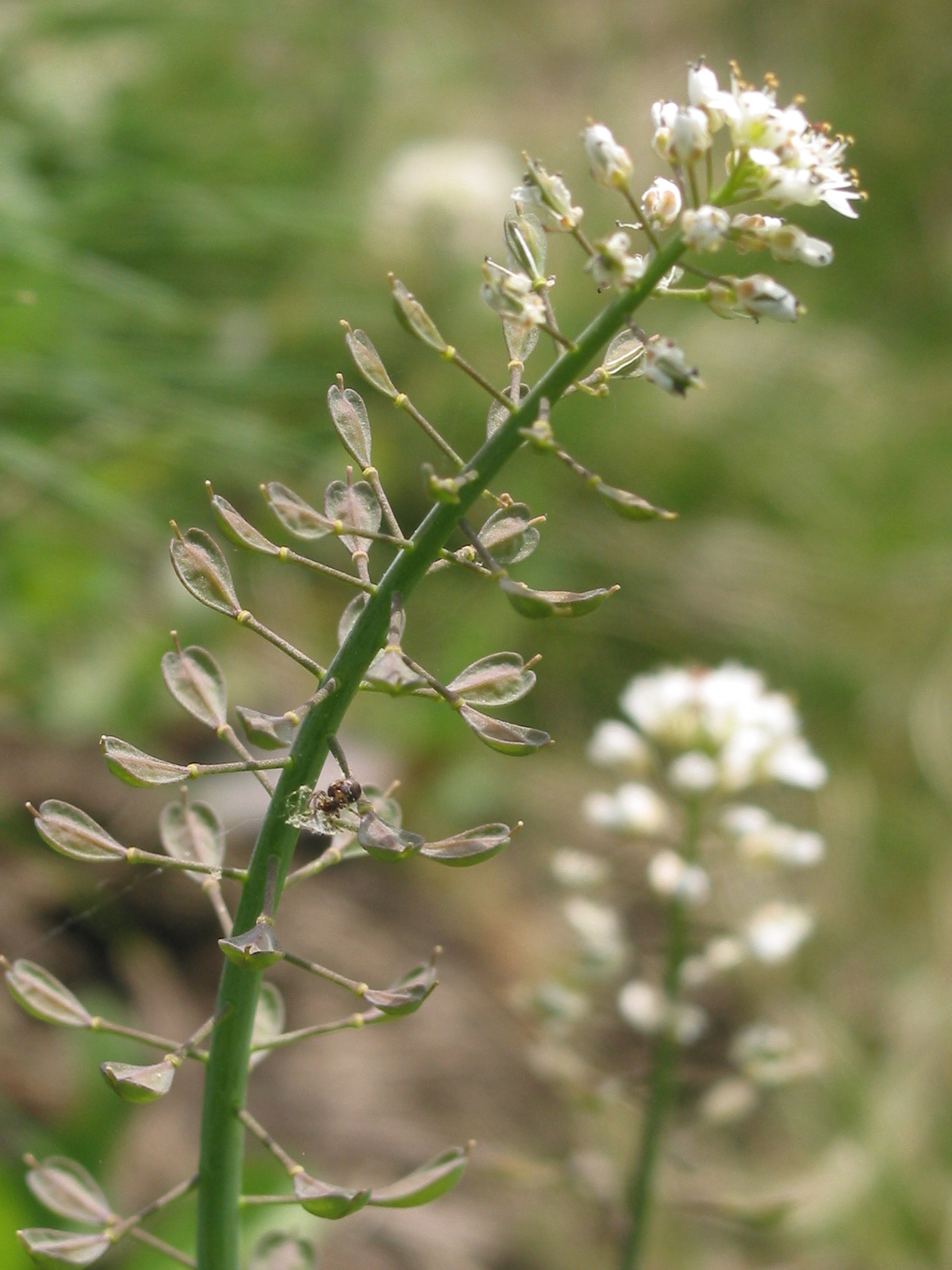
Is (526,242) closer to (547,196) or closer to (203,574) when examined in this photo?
(547,196)

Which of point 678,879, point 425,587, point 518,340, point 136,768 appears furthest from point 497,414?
point 425,587

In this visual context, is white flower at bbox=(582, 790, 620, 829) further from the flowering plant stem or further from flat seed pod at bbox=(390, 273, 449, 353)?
flat seed pod at bbox=(390, 273, 449, 353)

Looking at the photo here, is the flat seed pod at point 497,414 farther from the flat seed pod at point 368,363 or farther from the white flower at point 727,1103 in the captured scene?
the white flower at point 727,1103

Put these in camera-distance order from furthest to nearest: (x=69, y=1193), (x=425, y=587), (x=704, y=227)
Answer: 1. (x=425, y=587)
2. (x=69, y=1193)
3. (x=704, y=227)

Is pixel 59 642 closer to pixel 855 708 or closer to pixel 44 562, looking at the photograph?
pixel 44 562

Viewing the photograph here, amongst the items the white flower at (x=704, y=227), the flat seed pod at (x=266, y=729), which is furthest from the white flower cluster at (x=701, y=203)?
the flat seed pod at (x=266, y=729)

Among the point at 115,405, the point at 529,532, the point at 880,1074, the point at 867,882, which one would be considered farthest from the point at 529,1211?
the point at 529,532
